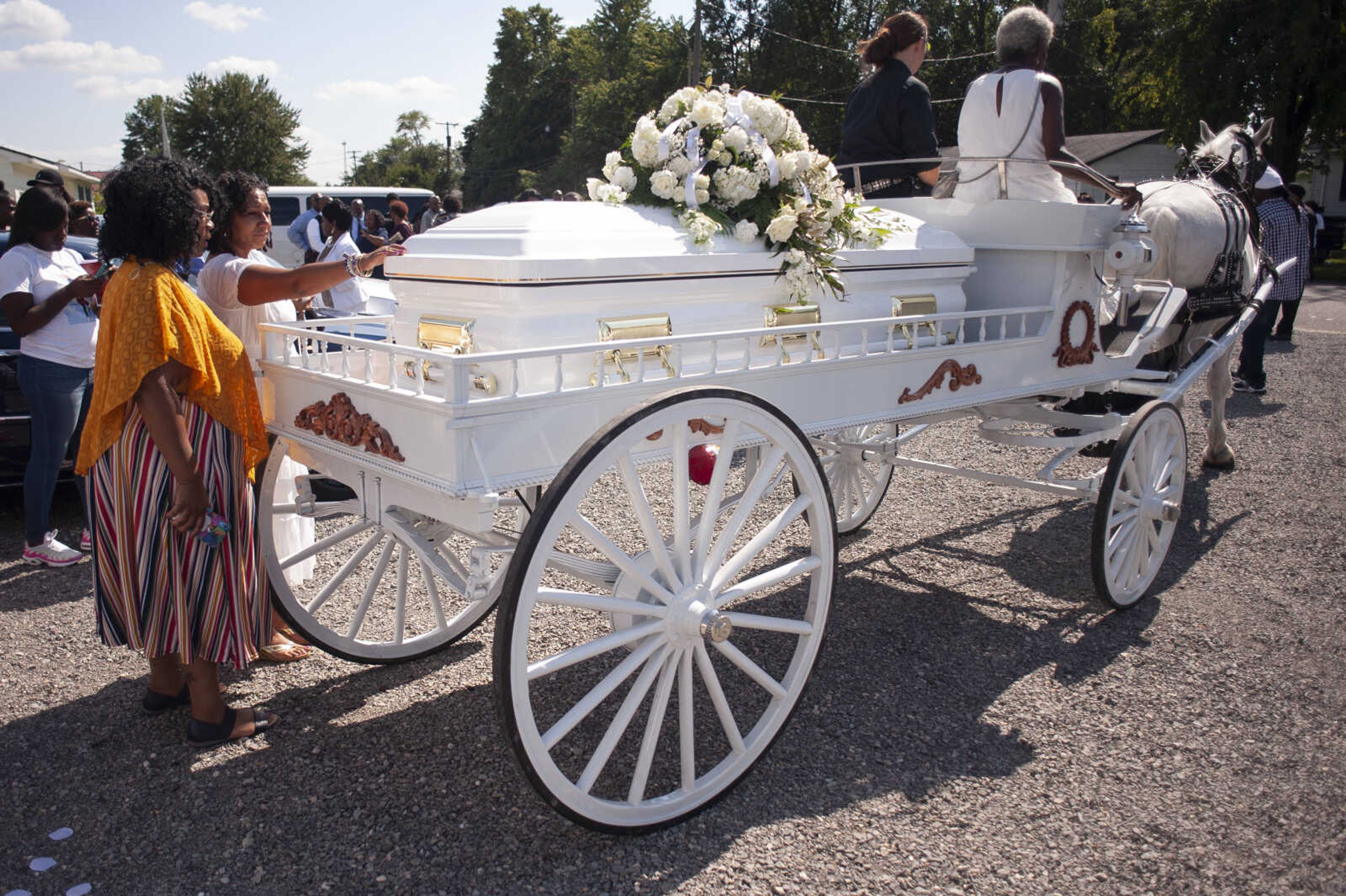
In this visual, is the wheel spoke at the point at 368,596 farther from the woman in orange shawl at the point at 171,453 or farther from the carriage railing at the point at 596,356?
the carriage railing at the point at 596,356

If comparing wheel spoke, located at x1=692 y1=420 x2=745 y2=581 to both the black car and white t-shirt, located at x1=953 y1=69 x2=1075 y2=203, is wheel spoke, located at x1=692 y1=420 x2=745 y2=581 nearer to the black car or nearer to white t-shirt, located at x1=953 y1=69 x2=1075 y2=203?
white t-shirt, located at x1=953 y1=69 x2=1075 y2=203

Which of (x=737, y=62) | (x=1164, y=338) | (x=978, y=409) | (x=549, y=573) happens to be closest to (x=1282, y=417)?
(x=1164, y=338)

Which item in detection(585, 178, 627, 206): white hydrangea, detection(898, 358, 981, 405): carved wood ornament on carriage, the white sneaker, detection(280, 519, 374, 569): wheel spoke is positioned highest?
detection(585, 178, 627, 206): white hydrangea

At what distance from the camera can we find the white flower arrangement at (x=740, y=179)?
10.2 ft

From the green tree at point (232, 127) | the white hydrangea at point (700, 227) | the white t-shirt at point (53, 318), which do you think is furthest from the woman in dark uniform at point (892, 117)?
the green tree at point (232, 127)

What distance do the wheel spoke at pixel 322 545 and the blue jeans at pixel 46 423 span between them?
1726 millimetres

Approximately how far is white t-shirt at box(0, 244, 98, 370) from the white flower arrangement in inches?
110

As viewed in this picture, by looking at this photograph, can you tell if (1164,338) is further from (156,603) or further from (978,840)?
(156,603)

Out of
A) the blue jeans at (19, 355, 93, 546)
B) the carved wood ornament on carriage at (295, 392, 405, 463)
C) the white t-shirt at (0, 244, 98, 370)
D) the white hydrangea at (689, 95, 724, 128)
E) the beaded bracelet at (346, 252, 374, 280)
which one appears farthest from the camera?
the blue jeans at (19, 355, 93, 546)

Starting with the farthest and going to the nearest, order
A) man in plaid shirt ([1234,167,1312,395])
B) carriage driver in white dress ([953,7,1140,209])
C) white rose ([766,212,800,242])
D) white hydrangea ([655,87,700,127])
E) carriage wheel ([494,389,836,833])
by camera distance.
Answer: man in plaid shirt ([1234,167,1312,395]), carriage driver in white dress ([953,7,1140,209]), white hydrangea ([655,87,700,127]), white rose ([766,212,800,242]), carriage wheel ([494,389,836,833])

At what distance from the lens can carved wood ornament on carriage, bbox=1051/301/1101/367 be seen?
3857 mm

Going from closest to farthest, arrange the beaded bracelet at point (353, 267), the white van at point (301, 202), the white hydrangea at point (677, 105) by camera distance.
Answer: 1. the beaded bracelet at point (353, 267)
2. the white hydrangea at point (677, 105)
3. the white van at point (301, 202)

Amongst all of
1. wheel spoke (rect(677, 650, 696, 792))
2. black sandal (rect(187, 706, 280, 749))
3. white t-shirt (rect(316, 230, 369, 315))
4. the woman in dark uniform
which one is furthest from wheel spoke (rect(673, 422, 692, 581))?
white t-shirt (rect(316, 230, 369, 315))

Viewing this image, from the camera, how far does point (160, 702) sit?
3.17 meters
